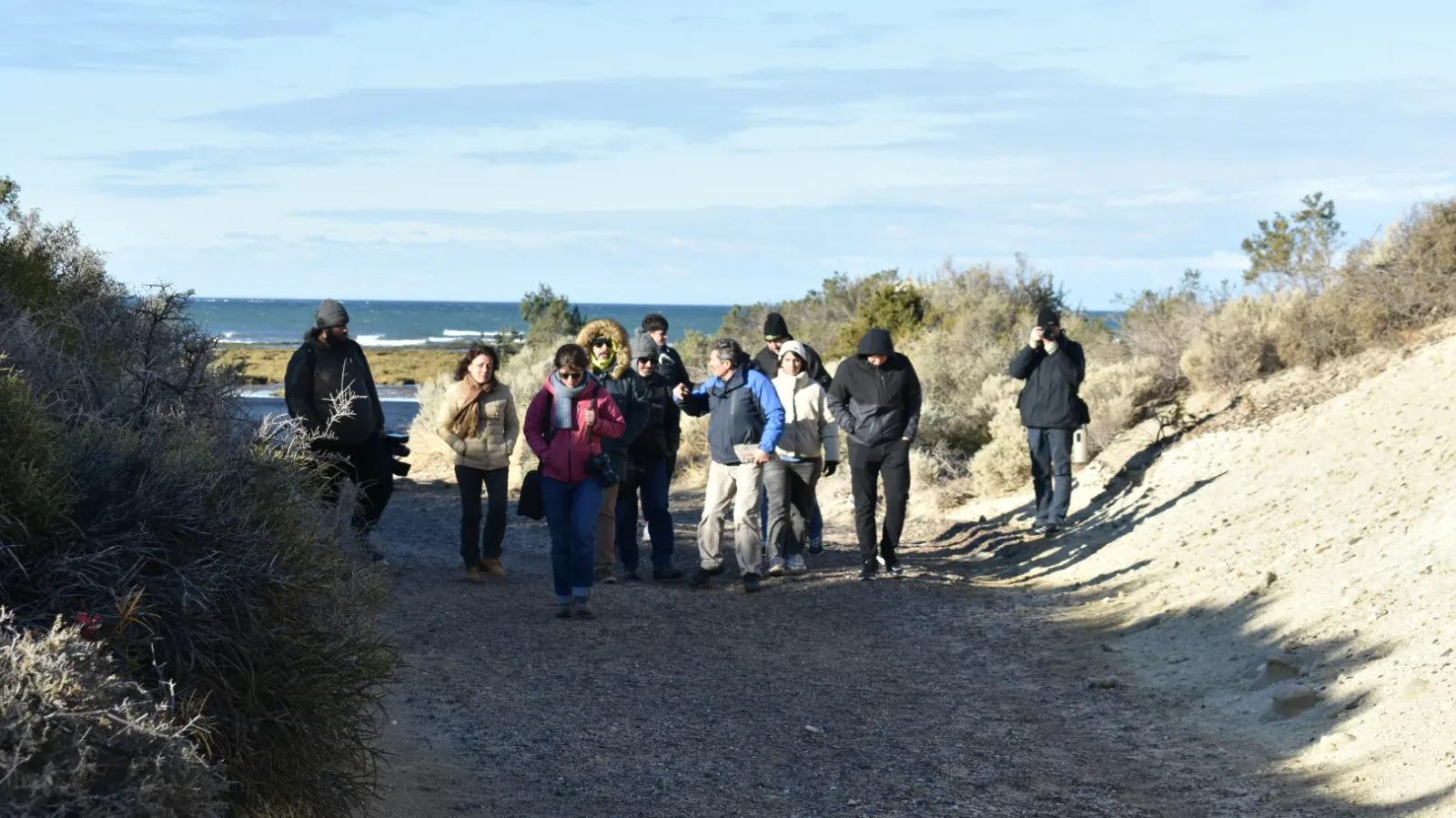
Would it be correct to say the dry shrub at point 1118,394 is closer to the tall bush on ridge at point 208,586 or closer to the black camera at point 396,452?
the black camera at point 396,452

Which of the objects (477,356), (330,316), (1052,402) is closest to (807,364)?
(1052,402)

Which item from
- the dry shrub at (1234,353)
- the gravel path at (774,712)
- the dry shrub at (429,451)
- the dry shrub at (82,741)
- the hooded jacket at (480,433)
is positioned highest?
the dry shrub at (1234,353)

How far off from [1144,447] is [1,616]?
1374cm

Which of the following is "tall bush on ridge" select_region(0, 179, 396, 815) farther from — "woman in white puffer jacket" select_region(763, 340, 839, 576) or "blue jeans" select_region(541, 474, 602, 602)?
"woman in white puffer jacket" select_region(763, 340, 839, 576)

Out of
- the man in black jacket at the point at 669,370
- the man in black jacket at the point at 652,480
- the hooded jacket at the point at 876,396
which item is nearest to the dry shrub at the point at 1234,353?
the hooded jacket at the point at 876,396

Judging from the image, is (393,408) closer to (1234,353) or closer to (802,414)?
(1234,353)

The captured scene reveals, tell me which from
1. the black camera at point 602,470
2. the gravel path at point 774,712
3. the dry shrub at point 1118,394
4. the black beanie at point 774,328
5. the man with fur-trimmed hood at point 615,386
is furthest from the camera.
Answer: the dry shrub at point 1118,394

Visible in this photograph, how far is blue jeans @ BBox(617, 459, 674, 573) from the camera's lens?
12078 mm

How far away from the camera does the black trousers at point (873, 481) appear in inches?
478

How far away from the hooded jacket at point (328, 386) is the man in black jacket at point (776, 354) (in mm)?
3282

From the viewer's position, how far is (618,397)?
36.9ft

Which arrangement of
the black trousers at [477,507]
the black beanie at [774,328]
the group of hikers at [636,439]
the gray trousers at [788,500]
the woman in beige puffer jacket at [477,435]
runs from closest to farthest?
the group of hikers at [636,439] → the woman in beige puffer jacket at [477,435] → the black trousers at [477,507] → the gray trousers at [788,500] → the black beanie at [774,328]

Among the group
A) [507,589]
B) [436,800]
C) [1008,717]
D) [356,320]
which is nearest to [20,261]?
[507,589]

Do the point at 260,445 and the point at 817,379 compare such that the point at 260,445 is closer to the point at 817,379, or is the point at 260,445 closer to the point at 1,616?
the point at 1,616
